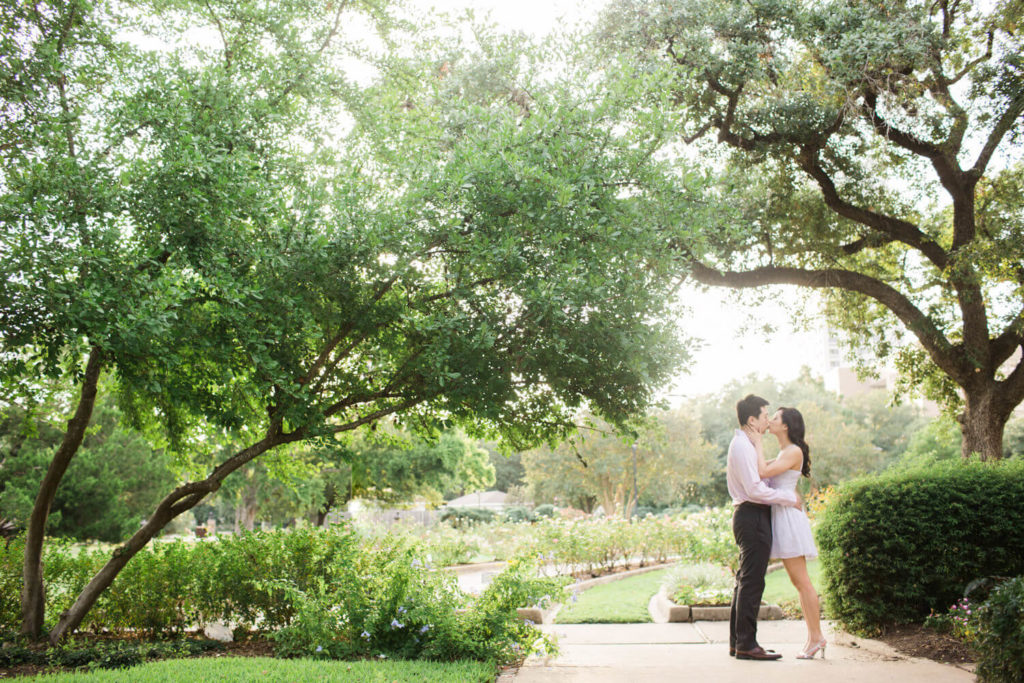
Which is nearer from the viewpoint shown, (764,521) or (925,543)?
(764,521)

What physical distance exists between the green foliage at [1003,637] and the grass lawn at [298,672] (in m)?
3.28

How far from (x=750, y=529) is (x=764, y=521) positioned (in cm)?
14

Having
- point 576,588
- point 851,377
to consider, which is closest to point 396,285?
point 576,588

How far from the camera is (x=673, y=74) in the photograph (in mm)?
6191

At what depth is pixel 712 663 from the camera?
5.64 metres

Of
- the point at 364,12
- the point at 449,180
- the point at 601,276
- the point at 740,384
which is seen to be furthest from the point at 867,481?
the point at 740,384

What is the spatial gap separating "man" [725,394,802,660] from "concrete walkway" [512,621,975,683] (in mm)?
187

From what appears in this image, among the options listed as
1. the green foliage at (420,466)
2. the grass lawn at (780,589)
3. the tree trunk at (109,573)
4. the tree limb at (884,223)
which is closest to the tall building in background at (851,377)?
the tree limb at (884,223)

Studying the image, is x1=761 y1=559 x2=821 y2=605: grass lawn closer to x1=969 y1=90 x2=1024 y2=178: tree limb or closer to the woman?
the woman

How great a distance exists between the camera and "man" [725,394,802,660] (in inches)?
225

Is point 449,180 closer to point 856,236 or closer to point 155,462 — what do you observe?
point 856,236

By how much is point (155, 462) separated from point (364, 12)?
14.1 metres

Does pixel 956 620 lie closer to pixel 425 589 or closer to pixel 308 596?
pixel 425 589

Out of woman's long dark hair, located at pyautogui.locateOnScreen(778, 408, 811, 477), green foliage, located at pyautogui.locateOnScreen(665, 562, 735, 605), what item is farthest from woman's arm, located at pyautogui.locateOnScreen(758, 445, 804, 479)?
green foliage, located at pyautogui.locateOnScreen(665, 562, 735, 605)
